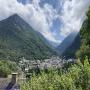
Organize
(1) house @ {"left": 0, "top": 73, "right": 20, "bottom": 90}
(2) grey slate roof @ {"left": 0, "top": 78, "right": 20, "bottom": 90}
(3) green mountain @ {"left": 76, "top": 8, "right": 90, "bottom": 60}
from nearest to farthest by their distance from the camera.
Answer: (3) green mountain @ {"left": 76, "top": 8, "right": 90, "bottom": 60}, (1) house @ {"left": 0, "top": 73, "right": 20, "bottom": 90}, (2) grey slate roof @ {"left": 0, "top": 78, "right": 20, "bottom": 90}

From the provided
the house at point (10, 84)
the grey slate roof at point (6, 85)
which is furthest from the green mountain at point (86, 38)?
the grey slate roof at point (6, 85)

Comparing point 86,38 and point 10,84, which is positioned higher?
point 10,84

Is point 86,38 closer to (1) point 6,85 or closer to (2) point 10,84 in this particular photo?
(2) point 10,84

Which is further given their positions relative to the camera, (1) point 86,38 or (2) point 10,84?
(2) point 10,84

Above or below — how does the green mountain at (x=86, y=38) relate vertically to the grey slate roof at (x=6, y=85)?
below

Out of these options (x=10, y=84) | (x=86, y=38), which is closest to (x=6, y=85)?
(x=10, y=84)

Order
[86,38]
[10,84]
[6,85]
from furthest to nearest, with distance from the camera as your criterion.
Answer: [6,85] → [10,84] → [86,38]

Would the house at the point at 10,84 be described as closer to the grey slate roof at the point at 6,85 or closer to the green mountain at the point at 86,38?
the grey slate roof at the point at 6,85

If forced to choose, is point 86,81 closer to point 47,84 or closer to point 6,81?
point 47,84

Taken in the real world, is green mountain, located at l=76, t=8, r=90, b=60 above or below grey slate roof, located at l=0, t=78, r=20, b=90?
below

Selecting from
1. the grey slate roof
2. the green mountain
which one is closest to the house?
the grey slate roof

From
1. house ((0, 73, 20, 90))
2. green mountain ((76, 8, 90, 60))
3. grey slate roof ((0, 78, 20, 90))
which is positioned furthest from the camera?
grey slate roof ((0, 78, 20, 90))

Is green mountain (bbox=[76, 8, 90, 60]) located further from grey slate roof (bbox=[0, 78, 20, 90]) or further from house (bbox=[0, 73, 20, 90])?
grey slate roof (bbox=[0, 78, 20, 90])

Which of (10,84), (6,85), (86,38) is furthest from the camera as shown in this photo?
(6,85)
